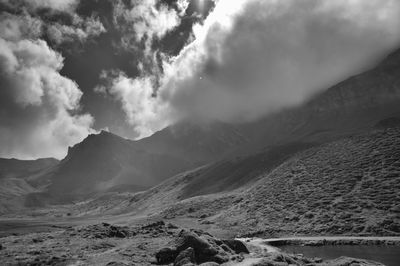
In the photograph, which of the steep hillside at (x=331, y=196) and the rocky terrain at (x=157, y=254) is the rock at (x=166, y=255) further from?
the steep hillside at (x=331, y=196)

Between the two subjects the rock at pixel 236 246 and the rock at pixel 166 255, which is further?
the rock at pixel 236 246

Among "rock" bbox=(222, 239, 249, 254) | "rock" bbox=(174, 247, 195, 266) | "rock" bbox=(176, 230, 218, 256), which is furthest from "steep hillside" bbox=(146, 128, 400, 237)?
"rock" bbox=(174, 247, 195, 266)

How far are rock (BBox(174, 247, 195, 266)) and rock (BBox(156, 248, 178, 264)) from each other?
2.60m

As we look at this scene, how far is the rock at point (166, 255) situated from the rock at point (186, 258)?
260cm

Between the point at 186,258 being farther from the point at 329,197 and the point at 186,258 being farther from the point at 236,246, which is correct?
the point at 329,197

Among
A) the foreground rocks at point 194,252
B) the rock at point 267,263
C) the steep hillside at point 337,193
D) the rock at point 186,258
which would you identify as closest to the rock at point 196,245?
the foreground rocks at point 194,252

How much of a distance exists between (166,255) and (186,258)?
399 cm

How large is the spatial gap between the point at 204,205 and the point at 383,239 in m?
80.8

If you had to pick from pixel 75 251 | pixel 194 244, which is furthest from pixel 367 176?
pixel 75 251

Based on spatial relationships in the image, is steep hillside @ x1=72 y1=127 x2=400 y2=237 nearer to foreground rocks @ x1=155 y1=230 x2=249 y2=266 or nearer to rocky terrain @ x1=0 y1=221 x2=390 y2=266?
rocky terrain @ x1=0 y1=221 x2=390 y2=266

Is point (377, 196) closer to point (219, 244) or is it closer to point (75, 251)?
point (219, 244)

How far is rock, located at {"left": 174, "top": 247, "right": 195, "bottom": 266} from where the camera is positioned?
1108 inches

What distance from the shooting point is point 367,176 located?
76.7 m

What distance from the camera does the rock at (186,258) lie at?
28134 millimetres
